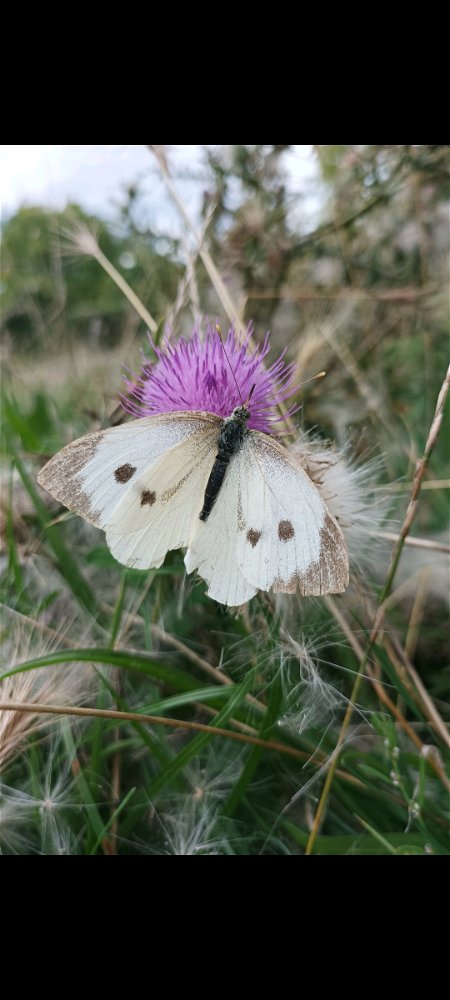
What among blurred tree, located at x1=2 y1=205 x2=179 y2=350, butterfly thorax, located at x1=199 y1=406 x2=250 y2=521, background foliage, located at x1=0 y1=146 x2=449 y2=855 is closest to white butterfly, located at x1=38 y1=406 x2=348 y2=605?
butterfly thorax, located at x1=199 y1=406 x2=250 y2=521

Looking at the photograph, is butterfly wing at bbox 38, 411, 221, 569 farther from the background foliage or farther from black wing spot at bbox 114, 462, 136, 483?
the background foliage

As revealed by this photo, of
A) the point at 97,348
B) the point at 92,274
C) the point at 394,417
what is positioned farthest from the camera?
the point at 97,348

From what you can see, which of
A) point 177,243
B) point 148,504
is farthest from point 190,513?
point 177,243

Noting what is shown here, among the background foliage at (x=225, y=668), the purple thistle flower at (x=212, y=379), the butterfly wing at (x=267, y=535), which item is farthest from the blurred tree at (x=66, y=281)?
the butterfly wing at (x=267, y=535)

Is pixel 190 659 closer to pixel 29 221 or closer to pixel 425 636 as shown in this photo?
pixel 425 636

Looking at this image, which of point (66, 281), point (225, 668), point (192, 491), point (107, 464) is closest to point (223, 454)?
point (192, 491)

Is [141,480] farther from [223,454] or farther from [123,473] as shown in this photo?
[223,454]
